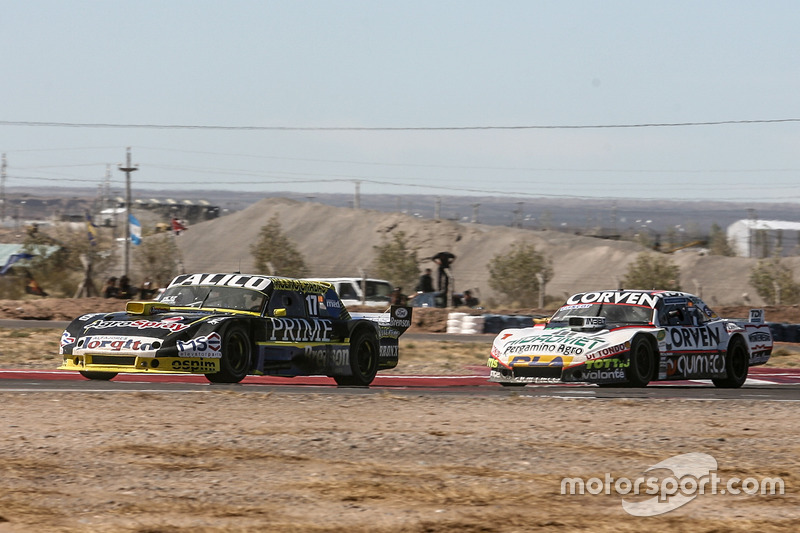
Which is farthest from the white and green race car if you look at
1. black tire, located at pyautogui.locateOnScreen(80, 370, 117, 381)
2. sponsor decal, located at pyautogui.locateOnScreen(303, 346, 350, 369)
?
black tire, located at pyautogui.locateOnScreen(80, 370, 117, 381)

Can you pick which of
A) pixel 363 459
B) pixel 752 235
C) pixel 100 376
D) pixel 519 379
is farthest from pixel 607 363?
pixel 752 235

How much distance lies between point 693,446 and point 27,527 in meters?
5.33

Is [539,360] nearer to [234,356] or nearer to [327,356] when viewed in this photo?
[327,356]

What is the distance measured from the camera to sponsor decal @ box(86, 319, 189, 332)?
13.3 meters

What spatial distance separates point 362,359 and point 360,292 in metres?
19.9

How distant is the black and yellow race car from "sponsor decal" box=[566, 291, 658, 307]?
97.2 inches

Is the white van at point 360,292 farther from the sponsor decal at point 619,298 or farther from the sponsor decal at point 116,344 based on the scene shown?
the sponsor decal at point 116,344

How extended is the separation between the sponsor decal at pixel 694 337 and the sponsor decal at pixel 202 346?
605 cm

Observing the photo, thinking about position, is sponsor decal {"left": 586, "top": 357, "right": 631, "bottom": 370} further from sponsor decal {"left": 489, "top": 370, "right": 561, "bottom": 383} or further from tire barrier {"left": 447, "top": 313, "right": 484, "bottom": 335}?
tire barrier {"left": 447, "top": 313, "right": 484, "bottom": 335}

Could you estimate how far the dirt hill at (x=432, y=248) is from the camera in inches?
3270

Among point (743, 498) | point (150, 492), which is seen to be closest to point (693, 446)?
point (743, 498)

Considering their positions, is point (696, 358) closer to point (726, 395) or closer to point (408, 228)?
point (726, 395)

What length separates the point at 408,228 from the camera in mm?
93875

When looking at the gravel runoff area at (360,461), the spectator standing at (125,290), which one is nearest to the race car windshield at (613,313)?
the gravel runoff area at (360,461)
